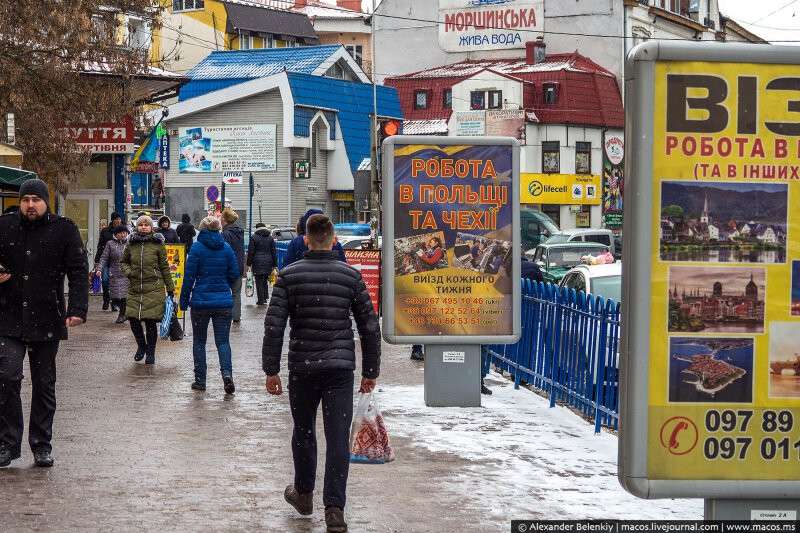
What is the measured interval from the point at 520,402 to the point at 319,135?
44.0 meters

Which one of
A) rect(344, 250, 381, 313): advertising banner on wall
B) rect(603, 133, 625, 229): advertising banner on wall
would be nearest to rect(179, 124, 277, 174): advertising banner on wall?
rect(603, 133, 625, 229): advertising banner on wall

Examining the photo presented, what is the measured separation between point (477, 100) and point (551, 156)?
4.24 m

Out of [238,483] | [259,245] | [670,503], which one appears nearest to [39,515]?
[238,483]

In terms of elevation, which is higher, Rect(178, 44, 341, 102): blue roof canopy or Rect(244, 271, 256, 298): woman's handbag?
Rect(178, 44, 341, 102): blue roof canopy

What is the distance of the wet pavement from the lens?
820cm

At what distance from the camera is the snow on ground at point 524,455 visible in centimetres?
862

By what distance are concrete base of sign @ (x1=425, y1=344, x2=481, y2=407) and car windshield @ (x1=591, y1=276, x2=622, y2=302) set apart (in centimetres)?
561

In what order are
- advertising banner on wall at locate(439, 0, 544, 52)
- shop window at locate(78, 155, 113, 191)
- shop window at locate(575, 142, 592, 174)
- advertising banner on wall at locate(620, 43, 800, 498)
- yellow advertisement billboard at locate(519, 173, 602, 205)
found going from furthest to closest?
advertising banner on wall at locate(439, 0, 544, 52) → shop window at locate(575, 142, 592, 174) → yellow advertisement billboard at locate(519, 173, 602, 205) → shop window at locate(78, 155, 113, 191) → advertising banner on wall at locate(620, 43, 800, 498)

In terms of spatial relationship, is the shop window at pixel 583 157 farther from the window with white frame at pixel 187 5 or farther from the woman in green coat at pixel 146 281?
the woman in green coat at pixel 146 281

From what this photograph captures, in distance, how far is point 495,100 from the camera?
64562mm

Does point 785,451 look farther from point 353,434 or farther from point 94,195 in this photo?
point 94,195

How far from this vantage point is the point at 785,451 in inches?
214

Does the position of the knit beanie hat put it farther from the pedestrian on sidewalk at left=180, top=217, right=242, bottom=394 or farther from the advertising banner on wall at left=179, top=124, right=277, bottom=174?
the advertising banner on wall at left=179, top=124, right=277, bottom=174

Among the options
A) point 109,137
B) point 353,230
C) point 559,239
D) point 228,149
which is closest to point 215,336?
point 109,137
